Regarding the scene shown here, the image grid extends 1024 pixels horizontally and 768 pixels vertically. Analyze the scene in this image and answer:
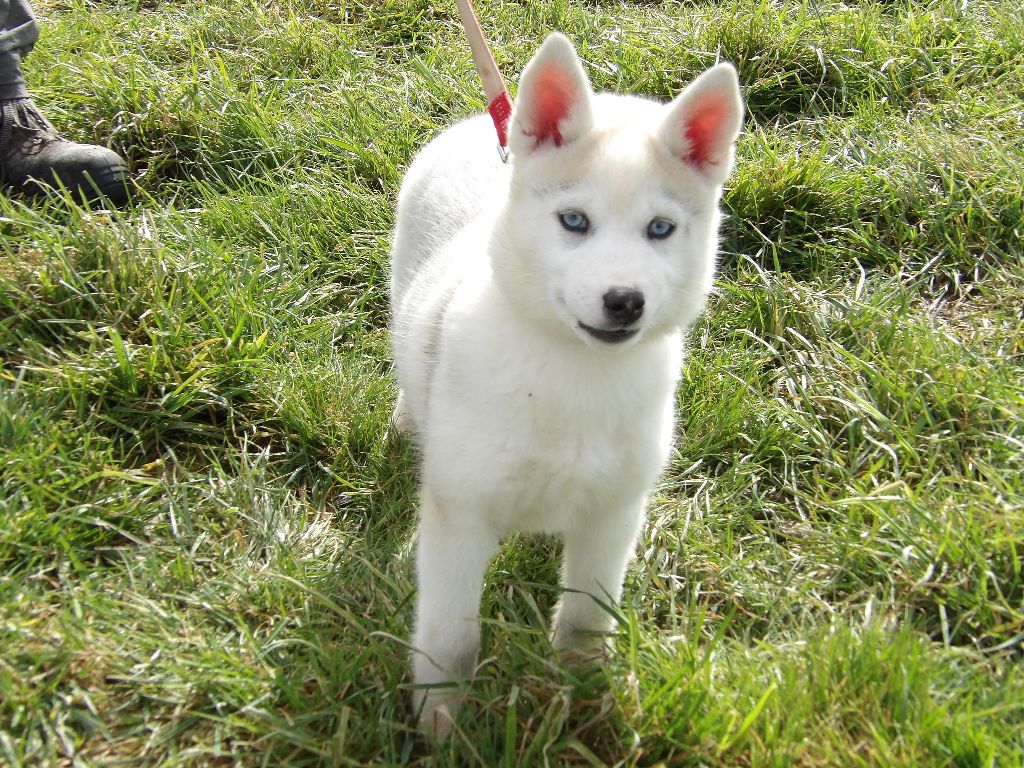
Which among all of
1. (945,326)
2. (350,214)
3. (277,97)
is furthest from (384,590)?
(277,97)

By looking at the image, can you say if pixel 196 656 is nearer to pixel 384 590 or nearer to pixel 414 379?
pixel 384 590

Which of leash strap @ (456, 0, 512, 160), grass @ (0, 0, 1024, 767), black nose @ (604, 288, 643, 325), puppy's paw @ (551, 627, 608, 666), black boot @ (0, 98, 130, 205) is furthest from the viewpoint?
black boot @ (0, 98, 130, 205)

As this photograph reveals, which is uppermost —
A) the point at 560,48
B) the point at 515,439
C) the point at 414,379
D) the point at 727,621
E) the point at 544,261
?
the point at 560,48

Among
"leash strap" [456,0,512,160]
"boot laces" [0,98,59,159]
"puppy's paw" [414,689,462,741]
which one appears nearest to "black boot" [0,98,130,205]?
"boot laces" [0,98,59,159]

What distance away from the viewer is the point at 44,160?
4.32 meters

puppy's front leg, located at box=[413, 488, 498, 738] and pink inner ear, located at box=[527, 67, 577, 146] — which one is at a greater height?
pink inner ear, located at box=[527, 67, 577, 146]

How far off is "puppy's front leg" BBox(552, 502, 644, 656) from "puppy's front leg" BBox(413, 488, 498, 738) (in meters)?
0.27

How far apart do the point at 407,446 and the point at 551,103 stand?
150cm

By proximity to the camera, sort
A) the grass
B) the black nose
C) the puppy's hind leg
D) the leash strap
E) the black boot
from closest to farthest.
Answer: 1. the black nose
2. the grass
3. the leash strap
4. the puppy's hind leg
5. the black boot

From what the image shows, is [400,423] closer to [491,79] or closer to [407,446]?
[407,446]

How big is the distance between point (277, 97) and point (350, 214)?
3.59ft

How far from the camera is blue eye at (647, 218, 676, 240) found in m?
2.43

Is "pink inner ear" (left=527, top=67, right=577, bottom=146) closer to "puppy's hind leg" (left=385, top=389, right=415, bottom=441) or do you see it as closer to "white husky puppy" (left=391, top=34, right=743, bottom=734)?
"white husky puppy" (left=391, top=34, right=743, bottom=734)

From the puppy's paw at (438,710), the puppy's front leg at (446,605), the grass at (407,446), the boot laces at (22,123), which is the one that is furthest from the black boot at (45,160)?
the puppy's paw at (438,710)
